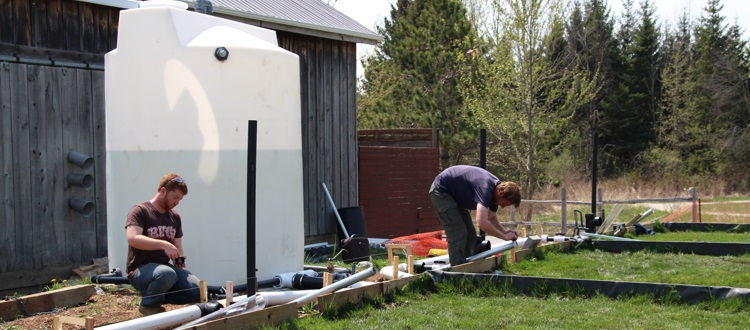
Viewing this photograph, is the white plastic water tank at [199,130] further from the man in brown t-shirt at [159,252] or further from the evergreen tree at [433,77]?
the evergreen tree at [433,77]

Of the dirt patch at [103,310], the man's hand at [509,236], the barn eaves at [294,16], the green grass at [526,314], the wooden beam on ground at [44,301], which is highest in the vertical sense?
the barn eaves at [294,16]

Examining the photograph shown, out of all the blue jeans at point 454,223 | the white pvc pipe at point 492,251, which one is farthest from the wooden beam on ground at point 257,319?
the white pvc pipe at point 492,251

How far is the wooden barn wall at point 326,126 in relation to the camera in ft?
42.0

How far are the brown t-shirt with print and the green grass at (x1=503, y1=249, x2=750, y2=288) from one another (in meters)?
4.03

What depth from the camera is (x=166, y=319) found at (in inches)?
216

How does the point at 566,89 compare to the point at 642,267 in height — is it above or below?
above

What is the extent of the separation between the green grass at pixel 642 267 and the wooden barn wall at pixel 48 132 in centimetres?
533

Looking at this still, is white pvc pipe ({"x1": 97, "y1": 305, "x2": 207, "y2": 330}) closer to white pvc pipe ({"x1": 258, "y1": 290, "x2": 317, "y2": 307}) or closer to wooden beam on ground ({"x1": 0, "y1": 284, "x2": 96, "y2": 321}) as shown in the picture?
white pvc pipe ({"x1": 258, "y1": 290, "x2": 317, "y2": 307})

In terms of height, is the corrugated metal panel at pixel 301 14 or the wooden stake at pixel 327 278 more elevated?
the corrugated metal panel at pixel 301 14

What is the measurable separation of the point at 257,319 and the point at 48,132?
482 centimetres

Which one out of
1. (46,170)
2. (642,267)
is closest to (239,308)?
(46,170)

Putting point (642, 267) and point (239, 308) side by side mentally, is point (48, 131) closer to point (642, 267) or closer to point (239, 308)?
point (239, 308)

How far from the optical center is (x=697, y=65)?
4041cm

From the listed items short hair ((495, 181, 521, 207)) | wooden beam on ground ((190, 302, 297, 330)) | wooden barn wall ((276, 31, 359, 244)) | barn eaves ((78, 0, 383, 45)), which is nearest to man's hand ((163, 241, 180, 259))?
wooden beam on ground ((190, 302, 297, 330))
